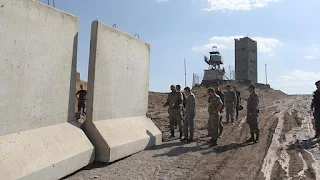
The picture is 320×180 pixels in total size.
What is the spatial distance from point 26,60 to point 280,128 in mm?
9777

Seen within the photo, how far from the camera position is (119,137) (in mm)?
6668

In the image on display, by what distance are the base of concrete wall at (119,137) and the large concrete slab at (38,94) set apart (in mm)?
238

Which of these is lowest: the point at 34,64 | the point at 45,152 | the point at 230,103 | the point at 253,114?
the point at 45,152

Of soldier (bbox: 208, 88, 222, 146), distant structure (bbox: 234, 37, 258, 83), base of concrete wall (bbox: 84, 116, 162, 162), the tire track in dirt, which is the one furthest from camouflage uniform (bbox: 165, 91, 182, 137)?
distant structure (bbox: 234, 37, 258, 83)

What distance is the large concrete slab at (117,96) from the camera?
243 inches

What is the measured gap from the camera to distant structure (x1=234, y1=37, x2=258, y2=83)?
61.1 metres

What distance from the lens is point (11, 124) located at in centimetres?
446

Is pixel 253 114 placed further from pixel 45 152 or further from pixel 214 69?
pixel 214 69

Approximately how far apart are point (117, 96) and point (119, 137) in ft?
3.29

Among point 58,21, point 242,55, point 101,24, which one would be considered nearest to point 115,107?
point 101,24

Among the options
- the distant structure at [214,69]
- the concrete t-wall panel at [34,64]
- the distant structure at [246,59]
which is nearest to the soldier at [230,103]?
the concrete t-wall panel at [34,64]

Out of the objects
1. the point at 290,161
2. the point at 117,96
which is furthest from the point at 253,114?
the point at 117,96

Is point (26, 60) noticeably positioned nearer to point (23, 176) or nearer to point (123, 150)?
point (23, 176)

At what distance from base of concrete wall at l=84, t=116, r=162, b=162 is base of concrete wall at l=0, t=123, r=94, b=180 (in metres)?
0.22
